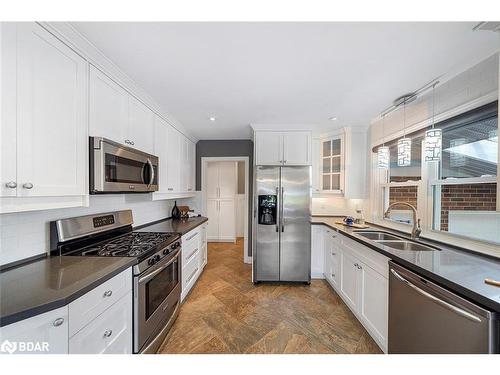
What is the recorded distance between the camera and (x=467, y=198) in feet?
6.05

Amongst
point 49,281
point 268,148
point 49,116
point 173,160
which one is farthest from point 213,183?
point 49,281

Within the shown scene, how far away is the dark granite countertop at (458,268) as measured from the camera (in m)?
1.00

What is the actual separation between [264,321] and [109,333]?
148cm

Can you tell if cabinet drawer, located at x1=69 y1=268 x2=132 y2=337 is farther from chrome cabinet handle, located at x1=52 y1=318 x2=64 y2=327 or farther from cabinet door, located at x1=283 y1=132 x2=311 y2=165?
cabinet door, located at x1=283 y1=132 x2=311 y2=165

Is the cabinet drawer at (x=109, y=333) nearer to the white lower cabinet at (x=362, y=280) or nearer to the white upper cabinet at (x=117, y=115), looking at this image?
the white upper cabinet at (x=117, y=115)

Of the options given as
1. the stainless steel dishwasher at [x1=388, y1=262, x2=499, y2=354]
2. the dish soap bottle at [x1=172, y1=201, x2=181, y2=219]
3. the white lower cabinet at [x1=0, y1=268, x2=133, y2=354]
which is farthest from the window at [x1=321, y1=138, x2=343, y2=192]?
the white lower cabinet at [x1=0, y1=268, x2=133, y2=354]

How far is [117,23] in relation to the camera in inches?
47.8

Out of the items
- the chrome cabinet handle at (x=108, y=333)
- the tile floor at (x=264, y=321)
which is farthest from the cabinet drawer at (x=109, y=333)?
the tile floor at (x=264, y=321)

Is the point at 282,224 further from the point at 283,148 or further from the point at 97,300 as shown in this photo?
the point at 97,300

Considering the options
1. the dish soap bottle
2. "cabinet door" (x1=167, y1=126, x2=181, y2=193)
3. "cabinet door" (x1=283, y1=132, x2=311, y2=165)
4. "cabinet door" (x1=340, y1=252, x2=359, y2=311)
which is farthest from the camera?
the dish soap bottle

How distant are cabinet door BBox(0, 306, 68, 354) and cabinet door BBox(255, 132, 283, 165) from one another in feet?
8.31

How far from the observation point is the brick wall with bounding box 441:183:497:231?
1671 mm
